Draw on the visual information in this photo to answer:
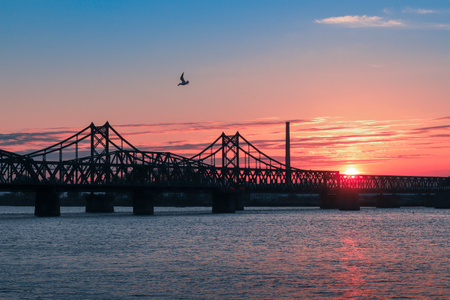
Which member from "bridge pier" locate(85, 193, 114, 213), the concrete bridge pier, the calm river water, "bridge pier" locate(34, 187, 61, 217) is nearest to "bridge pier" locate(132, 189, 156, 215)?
"bridge pier" locate(34, 187, 61, 217)

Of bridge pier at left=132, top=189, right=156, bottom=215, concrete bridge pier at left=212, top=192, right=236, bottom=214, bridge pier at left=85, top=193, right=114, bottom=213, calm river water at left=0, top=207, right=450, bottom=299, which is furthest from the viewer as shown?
bridge pier at left=85, top=193, right=114, bottom=213

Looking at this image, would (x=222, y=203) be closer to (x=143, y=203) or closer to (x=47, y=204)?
(x=143, y=203)

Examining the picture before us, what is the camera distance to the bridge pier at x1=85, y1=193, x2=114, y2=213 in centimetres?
17909

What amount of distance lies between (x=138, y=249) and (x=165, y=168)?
9959 centimetres

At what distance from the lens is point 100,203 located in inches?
7072

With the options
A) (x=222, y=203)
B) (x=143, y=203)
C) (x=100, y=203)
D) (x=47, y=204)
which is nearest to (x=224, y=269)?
(x=47, y=204)

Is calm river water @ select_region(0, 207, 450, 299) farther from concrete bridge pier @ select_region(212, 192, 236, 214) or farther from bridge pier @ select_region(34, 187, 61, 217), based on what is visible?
concrete bridge pier @ select_region(212, 192, 236, 214)

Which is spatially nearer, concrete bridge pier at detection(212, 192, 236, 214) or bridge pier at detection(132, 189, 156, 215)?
bridge pier at detection(132, 189, 156, 215)

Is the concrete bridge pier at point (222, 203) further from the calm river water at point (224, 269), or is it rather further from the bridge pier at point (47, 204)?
the calm river water at point (224, 269)

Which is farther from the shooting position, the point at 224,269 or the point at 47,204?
the point at 47,204

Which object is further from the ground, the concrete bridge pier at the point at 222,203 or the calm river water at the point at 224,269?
the concrete bridge pier at the point at 222,203

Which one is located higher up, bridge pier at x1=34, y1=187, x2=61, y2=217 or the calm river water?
bridge pier at x1=34, y1=187, x2=61, y2=217

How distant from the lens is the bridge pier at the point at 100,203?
179087mm

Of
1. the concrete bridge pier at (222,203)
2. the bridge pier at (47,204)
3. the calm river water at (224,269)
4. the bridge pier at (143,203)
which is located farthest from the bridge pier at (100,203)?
the calm river water at (224,269)
